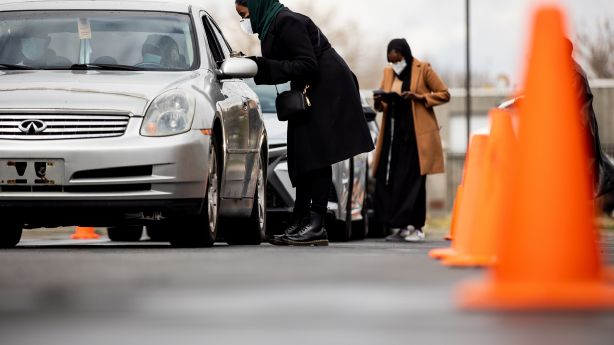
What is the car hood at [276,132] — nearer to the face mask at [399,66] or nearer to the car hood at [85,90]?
the face mask at [399,66]

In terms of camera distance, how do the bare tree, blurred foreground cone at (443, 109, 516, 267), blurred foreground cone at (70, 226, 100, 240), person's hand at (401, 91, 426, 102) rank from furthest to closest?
the bare tree
blurred foreground cone at (70, 226, 100, 240)
person's hand at (401, 91, 426, 102)
blurred foreground cone at (443, 109, 516, 267)

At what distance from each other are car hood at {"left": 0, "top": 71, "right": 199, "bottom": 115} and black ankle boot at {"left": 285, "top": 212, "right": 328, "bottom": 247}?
1323mm

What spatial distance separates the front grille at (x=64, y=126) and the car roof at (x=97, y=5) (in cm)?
148

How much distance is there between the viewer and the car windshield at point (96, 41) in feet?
34.7

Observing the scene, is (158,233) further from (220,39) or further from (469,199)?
(469,199)

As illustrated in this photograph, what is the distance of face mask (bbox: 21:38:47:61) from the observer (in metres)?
10.7

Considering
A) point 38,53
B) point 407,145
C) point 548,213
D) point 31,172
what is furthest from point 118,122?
point 407,145

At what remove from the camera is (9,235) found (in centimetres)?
1060

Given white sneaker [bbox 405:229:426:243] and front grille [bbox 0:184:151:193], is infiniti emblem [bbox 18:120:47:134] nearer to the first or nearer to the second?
front grille [bbox 0:184:151:193]

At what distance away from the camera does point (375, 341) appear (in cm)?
480

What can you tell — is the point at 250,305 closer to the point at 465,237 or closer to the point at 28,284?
the point at 28,284

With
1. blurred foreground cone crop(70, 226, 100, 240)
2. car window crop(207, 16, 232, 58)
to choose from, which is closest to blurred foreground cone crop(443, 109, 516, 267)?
car window crop(207, 16, 232, 58)

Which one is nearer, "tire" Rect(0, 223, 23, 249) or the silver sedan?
the silver sedan

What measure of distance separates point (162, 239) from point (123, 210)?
5.66 m
